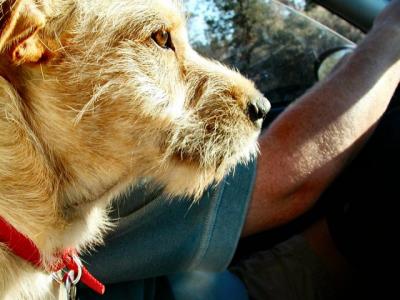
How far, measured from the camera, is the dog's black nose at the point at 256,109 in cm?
224

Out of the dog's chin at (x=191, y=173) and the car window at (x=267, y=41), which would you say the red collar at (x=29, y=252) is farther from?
the car window at (x=267, y=41)

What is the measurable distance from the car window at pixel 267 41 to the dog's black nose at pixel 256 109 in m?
0.85

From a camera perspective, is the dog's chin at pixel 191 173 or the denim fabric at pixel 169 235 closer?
the dog's chin at pixel 191 173

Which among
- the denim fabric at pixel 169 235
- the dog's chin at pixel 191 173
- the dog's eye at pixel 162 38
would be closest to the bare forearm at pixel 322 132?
the denim fabric at pixel 169 235

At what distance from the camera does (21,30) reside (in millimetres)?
1703

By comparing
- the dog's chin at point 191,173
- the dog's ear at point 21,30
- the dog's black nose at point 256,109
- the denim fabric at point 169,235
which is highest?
the dog's ear at point 21,30

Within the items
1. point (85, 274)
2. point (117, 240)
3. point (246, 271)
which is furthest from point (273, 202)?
point (85, 274)

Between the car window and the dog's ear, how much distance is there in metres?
1.25

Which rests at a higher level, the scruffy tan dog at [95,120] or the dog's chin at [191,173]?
the scruffy tan dog at [95,120]

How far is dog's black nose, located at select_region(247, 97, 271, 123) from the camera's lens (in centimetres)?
224

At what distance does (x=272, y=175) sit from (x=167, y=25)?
96cm

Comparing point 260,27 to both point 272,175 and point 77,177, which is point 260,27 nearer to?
point 272,175

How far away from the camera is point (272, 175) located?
2779 millimetres

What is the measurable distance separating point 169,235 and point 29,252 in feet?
2.07
